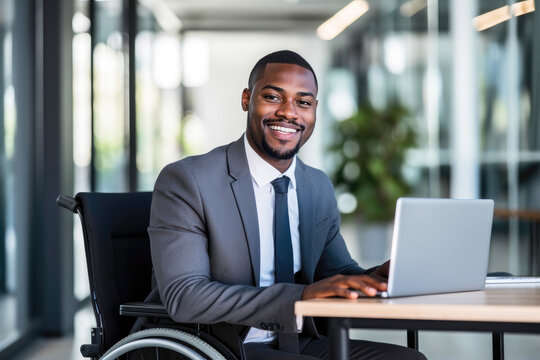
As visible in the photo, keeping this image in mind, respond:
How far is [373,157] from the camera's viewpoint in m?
8.75

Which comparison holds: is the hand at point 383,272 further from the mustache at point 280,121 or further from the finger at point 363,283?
the mustache at point 280,121

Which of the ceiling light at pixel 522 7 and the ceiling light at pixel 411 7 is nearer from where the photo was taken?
the ceiling light at pixel 522 7

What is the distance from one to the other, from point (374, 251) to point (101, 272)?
6.79 meters

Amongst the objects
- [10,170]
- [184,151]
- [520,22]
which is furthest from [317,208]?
[184,151]

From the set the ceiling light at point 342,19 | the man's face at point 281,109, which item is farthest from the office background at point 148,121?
the man's face at point 281,109

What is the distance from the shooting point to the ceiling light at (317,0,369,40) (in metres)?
8.09

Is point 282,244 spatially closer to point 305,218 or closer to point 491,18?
point 305,218

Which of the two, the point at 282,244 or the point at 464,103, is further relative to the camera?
the point at 464,103

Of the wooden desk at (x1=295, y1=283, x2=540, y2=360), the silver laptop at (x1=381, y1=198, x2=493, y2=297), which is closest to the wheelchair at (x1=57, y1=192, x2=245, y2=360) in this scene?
the wooden desk at (x1=295, y1=283, x2=540, y2=360)

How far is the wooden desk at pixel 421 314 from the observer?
1.53 meters

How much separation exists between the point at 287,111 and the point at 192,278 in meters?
0.49

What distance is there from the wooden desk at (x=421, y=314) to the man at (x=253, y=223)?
250 millimetres

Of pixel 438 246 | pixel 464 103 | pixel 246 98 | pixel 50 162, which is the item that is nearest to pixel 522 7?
pixel 464 103

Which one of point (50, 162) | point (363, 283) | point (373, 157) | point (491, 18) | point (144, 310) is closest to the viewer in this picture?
point (363, 283)
